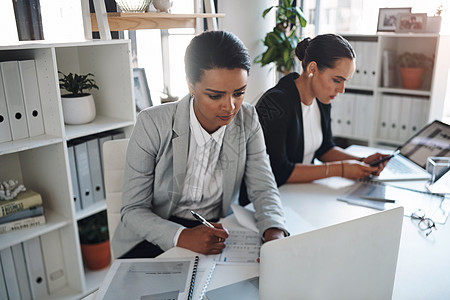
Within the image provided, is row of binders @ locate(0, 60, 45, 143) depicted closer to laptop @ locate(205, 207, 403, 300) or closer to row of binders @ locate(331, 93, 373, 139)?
laptop @ locate(205, 207, 403, 300)

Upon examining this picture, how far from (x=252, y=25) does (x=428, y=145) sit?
1.65 m

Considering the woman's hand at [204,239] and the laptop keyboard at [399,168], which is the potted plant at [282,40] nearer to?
the laptop keyboard at [399,168]

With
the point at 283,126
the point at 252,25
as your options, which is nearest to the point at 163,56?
the point at 252,25

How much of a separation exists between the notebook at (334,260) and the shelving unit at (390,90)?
8.60ft

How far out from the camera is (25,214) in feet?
6.23

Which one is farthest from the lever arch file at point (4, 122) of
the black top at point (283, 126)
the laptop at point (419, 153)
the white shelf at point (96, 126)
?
the laptop at point (419, 153)

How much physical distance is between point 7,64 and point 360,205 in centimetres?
155

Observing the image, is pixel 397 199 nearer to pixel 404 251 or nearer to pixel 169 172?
pixel 404 251

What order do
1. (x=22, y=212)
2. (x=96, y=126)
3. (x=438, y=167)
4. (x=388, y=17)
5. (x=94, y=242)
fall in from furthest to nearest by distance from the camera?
1. (x=388, y=17)
2. (x=94, y=242)
3. (x=96, y=126)
4. (x=22, y=212)
5. (x=438, y=167)

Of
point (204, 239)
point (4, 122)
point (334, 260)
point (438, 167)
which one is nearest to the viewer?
point (334, 260)

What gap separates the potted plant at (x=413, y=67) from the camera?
3.25 metres

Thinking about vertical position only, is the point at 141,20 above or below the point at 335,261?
above

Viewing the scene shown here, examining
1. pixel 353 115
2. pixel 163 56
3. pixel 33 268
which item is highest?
pixel 163 56

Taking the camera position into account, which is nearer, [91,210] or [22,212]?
[22,212]
